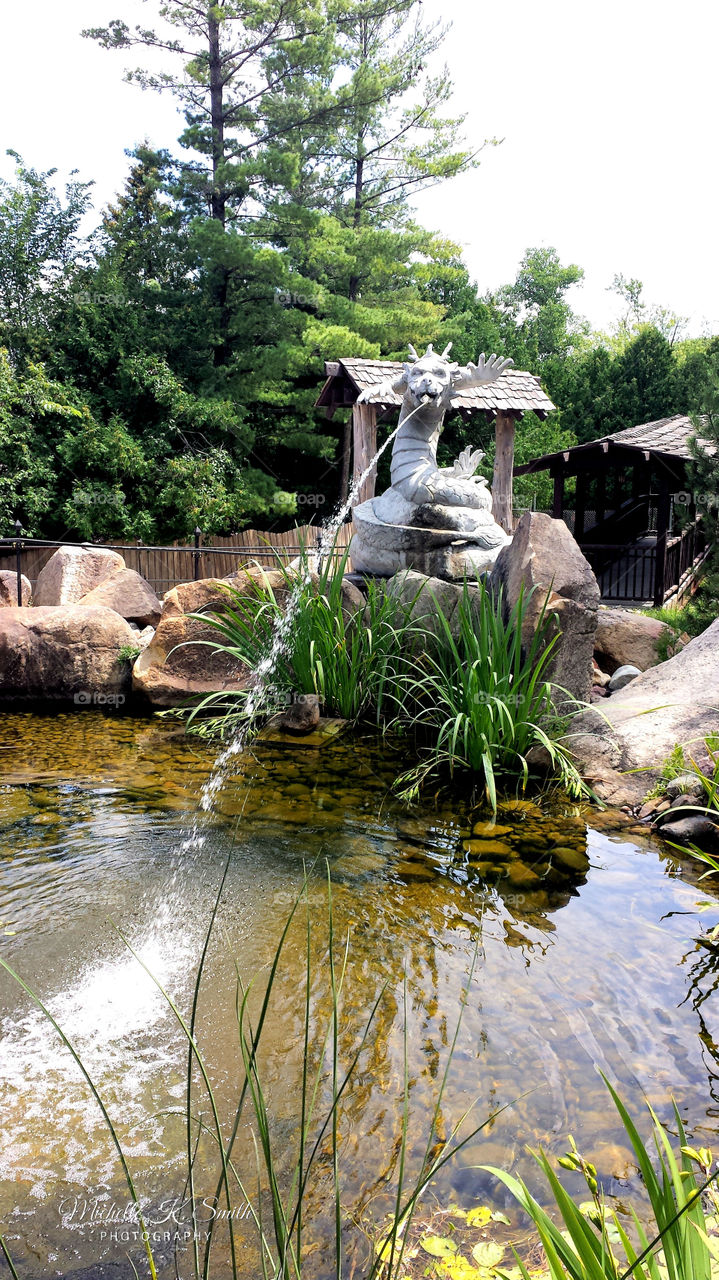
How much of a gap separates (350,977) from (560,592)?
2.94 m

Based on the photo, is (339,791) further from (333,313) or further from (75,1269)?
(333,313)

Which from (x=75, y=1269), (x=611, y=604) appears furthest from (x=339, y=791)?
(x=611, y=604)

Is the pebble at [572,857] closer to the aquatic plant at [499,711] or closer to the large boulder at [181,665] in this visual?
the aquatic plant at [499,711]

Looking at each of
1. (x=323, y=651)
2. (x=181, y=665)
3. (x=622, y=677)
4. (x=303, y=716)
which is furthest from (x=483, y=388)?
(x=303, y=716)

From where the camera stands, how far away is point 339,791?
4.39 meters

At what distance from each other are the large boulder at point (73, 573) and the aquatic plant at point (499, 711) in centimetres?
544

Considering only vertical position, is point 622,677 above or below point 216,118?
below

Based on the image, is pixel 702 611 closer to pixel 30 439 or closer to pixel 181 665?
pixel 181 665

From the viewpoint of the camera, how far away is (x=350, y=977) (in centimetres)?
262

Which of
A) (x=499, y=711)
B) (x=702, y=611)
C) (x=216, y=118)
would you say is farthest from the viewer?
(x=216, y=118)

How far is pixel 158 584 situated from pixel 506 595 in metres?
9.52

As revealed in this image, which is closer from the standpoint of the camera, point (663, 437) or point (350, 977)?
point (350, 977)

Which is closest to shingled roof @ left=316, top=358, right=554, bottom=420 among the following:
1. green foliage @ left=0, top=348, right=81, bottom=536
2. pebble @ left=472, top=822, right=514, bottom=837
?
green foliage @ left=0, top=348, right=81, bottom=536

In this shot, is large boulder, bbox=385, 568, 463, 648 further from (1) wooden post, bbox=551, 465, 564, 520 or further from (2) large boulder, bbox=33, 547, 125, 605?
(1) wooden post, bbox=551, 465, 564, 520
